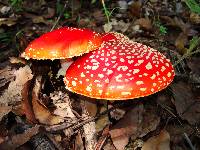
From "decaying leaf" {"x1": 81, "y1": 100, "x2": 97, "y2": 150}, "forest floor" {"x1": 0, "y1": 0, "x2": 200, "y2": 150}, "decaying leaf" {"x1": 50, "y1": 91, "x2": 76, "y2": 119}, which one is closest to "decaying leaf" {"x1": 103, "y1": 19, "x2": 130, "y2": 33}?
"forest floor" {"x1": 0, "y1": 0, "x2": 200, "y2": 150}

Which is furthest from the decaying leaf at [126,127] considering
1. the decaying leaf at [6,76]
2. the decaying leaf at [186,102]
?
the decaying leaf at [6,76]

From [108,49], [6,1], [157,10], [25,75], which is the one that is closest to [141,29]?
[157,10]

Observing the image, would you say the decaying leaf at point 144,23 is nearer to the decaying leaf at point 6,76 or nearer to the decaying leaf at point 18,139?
the decaying leaf at point 6,76

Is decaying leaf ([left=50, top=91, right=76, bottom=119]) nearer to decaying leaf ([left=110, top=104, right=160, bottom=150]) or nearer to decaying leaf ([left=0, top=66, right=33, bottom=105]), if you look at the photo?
decaying leaf ([left=0, top=66, right=33, bottom=105])

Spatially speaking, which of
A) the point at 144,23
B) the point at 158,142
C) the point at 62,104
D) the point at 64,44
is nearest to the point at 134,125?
the point at 158,142

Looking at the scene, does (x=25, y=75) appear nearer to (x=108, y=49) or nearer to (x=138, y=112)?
(x=108, y=49)

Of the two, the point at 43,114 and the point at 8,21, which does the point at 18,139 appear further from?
the point at 8,21
